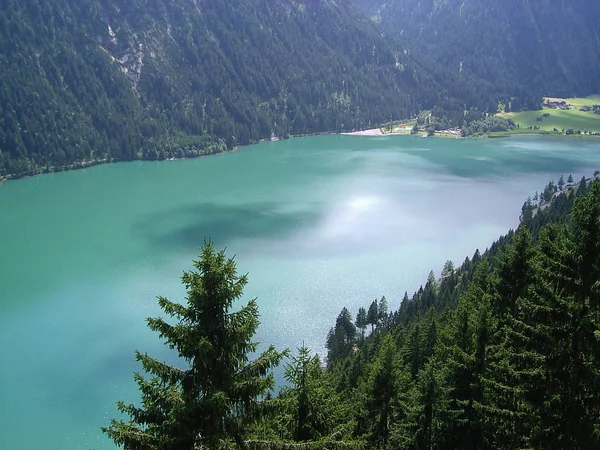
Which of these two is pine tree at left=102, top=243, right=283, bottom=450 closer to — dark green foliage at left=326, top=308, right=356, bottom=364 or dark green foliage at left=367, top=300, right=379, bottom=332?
dark green foliage at left=326, top=308, right=356, bottom=364

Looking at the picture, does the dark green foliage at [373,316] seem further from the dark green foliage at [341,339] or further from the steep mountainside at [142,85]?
the steep mountainside at [142,85]

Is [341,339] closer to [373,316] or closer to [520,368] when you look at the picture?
[373,316]

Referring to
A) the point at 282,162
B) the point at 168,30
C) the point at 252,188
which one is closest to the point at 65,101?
the point at 168,30

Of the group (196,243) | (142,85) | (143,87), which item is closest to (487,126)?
(143,87)

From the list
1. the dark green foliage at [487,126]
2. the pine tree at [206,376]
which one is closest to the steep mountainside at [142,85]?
the dark green foliage at [487,126]

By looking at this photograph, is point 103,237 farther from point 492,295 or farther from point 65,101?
point 65,101
